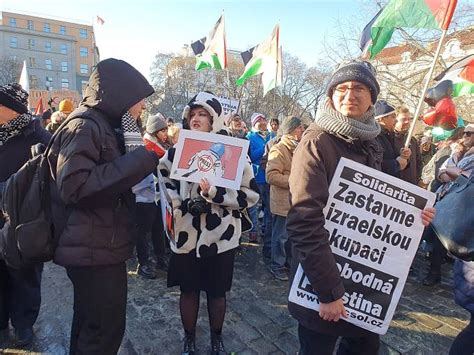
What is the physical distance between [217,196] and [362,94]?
1.16 meters

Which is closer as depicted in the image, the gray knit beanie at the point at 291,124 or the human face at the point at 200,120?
the human face at the point at 200,120

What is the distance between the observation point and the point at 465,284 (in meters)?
2.10

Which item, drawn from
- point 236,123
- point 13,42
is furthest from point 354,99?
point 13,42

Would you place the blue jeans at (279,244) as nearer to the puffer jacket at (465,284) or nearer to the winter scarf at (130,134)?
the puffer jacket at (465,284)

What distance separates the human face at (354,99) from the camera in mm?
1744

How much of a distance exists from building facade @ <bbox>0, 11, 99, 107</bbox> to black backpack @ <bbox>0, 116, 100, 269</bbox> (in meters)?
72.2

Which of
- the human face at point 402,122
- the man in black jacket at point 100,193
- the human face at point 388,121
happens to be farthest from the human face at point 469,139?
the man in black jacket at point 100,193

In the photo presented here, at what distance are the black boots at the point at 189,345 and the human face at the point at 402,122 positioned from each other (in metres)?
3.57

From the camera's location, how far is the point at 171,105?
123 feet

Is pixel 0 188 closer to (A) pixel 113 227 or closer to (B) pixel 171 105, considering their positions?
(A) pixel 113 227

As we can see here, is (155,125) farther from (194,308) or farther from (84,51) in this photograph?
(84,51)

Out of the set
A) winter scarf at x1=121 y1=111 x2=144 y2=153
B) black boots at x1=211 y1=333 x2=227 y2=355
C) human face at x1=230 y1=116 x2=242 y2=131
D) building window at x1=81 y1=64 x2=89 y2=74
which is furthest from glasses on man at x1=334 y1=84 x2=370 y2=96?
building window at x1=81 y1=64 x2=89 y2=74

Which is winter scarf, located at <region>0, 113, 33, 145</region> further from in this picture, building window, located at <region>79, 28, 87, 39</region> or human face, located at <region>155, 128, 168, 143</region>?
building window, located at <region>79, 28, 87, 39</region>

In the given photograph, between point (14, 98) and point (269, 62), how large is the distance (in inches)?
224
